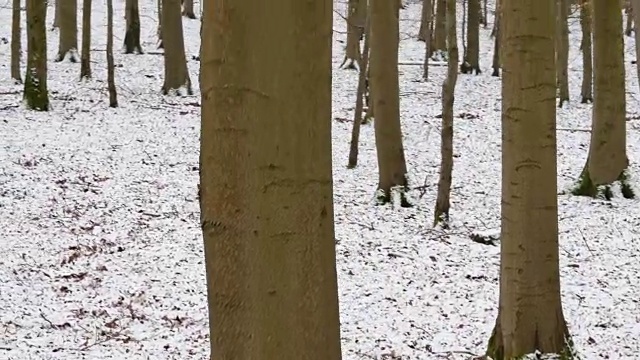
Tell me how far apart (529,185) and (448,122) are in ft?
18.8

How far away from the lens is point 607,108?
12258 mm

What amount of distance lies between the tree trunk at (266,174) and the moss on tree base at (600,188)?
1164cm

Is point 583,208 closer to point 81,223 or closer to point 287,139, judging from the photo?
point 81,223

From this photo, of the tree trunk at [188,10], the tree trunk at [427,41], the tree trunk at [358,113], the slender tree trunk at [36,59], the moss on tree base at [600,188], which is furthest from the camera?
the tree trunk at [188,10]

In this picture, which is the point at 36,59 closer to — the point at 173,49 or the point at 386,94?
the point at 173,49

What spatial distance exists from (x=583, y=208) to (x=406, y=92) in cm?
1322

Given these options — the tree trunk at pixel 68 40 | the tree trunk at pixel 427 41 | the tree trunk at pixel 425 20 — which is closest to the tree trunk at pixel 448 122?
the tree trunk at pixel 427 41

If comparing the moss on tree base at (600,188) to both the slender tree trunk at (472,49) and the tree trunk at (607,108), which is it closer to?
the tree trunk at (607,108)

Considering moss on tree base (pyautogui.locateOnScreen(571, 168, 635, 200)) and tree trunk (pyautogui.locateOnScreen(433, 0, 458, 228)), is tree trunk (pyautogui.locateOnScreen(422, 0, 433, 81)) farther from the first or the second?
tree trunk (pyautogui.locateOnScreen(433, 0, 458, 228))

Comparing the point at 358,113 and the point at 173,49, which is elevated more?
the point at 173,49

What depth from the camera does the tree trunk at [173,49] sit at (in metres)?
20.4

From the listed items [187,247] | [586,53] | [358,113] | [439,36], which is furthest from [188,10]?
[187,247]

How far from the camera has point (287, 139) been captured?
1.88 meters

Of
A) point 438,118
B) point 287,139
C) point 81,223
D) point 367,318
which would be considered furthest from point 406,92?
point 287,139
